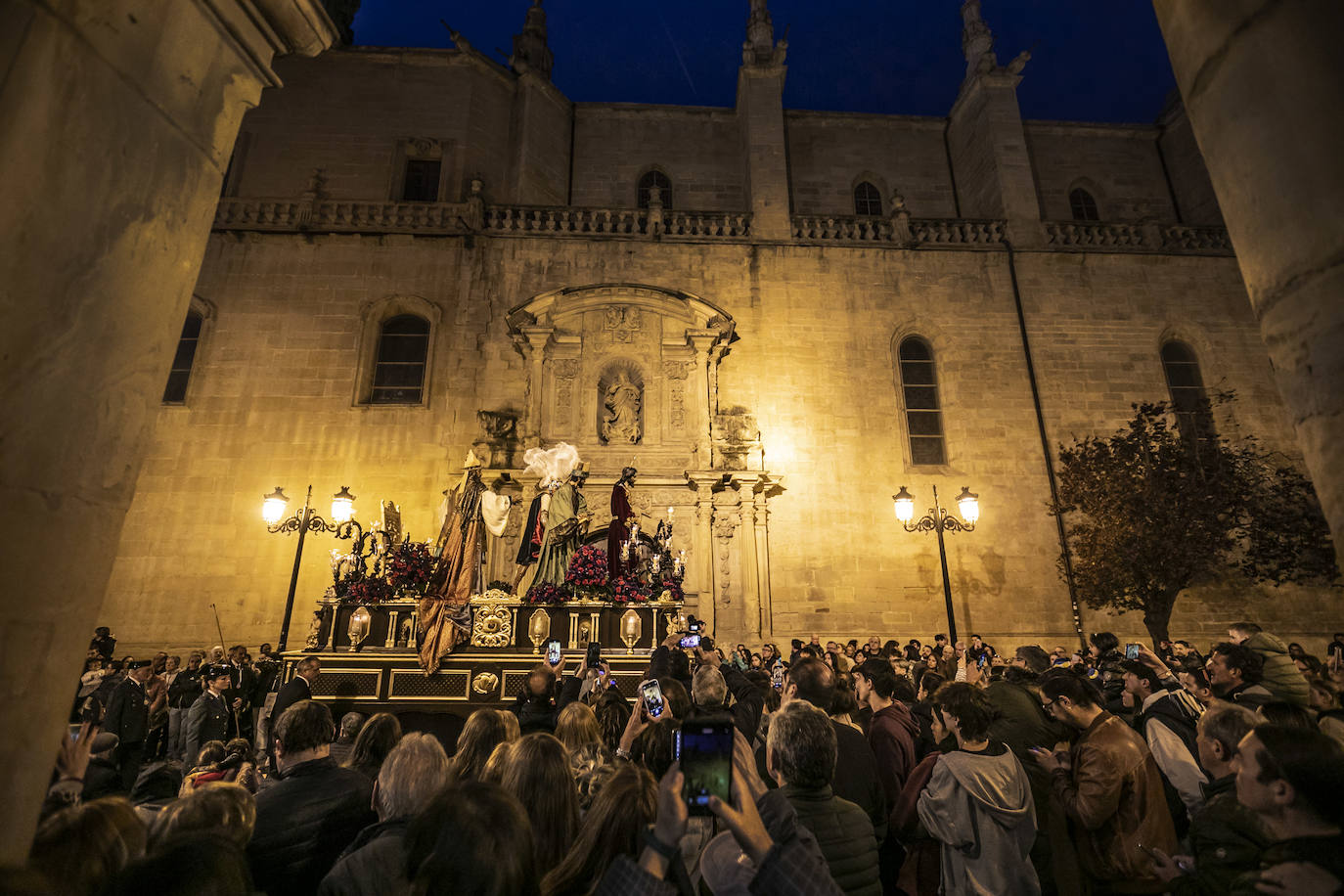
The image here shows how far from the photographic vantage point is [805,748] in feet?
7.93

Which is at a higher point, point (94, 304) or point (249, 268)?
point (249, 268)

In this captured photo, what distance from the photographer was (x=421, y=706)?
26.4 feet

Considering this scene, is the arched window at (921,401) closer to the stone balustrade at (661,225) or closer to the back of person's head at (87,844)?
the stone balustrade at (661,225)

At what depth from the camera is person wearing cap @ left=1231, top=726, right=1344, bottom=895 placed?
6.02 feet

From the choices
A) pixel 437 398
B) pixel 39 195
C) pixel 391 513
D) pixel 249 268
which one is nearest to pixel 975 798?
pixel 39 195

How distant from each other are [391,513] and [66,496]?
42.5 ft

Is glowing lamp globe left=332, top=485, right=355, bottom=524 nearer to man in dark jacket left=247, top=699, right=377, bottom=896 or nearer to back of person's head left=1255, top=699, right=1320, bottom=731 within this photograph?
man in dark jacket left=247, top=699, right=377, bottom=896

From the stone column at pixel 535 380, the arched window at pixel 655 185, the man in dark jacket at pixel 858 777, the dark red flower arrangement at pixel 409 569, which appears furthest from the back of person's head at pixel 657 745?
the arched window at pixel 655 185

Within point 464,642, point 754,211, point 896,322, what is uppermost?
point 754,211

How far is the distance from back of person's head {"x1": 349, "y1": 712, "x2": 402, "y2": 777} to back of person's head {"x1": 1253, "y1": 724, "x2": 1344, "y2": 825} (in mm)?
3358

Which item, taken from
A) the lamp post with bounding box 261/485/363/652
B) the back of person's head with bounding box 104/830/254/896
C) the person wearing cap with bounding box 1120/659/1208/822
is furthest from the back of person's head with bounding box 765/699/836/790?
the lamp post with bounding box 261/485/363/652

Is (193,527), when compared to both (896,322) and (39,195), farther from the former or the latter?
(896,322)

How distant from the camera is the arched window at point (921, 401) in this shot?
641 inches

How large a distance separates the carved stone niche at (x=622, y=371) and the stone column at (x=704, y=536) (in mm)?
469
